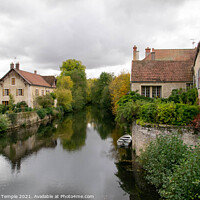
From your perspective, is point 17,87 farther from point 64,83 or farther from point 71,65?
point 71,65

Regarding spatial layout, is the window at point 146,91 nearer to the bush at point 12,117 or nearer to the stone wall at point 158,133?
the stone wall at point 158,133

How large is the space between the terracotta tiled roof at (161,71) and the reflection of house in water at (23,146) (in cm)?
1125

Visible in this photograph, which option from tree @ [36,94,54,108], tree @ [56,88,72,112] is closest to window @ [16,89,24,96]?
tree @ [36,94,54,108]

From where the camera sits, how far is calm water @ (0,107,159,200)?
10.1 metres

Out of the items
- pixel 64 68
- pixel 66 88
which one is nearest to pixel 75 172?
pixel 66 88

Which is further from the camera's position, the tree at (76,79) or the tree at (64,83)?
the tree at (76,79)

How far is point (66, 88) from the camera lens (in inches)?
1879

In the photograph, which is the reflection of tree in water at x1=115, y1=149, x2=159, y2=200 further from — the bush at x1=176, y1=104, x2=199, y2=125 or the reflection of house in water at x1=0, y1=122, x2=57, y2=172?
the reflection of house in water at x1=0, y1=122, x2=57, y2=172

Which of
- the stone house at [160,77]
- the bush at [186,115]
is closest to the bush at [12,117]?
the stone house at [160,77]

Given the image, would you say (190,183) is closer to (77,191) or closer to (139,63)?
(77,191)

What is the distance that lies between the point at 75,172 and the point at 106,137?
967 cm

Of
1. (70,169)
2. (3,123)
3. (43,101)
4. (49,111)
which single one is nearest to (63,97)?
(49,111)

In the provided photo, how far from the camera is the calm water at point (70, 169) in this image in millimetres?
10102

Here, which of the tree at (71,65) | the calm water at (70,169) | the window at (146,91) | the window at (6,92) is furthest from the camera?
the tree at (71,65)
